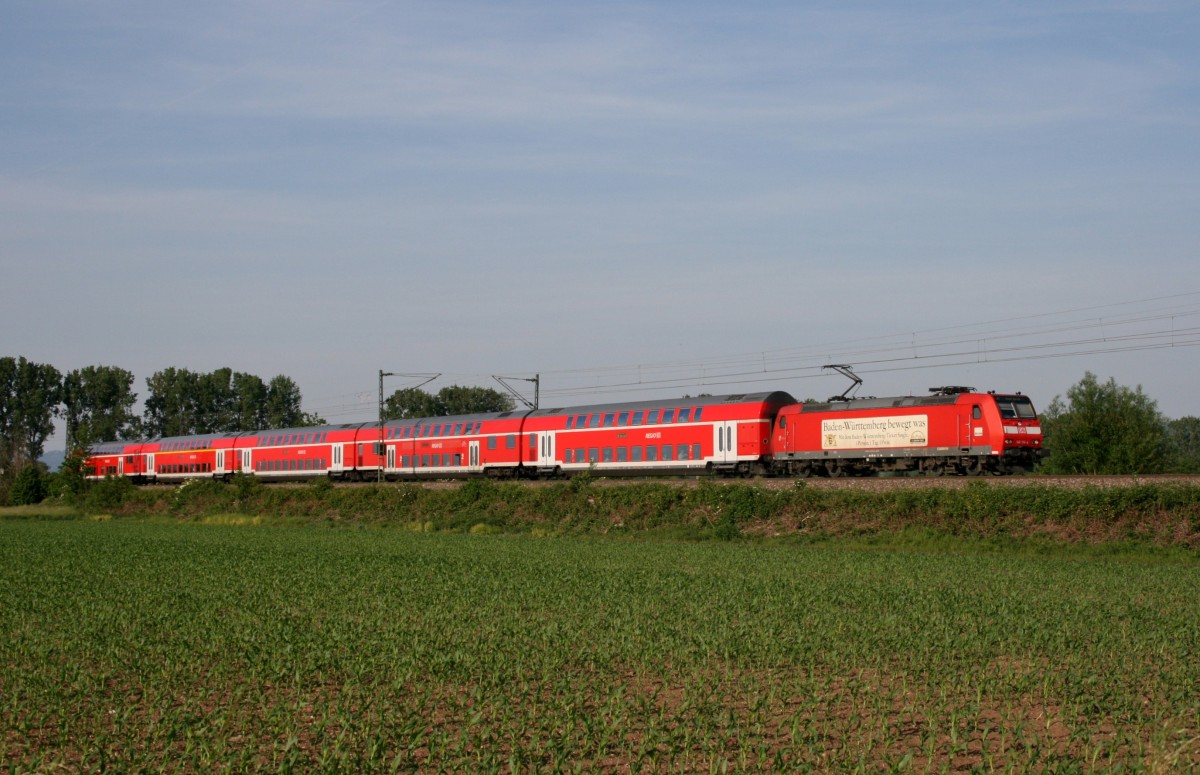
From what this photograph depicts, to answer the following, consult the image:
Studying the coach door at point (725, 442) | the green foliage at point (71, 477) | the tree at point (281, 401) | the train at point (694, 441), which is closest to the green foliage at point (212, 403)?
the tree at point (281, 401)

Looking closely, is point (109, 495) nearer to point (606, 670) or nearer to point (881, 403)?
point (881, 403)

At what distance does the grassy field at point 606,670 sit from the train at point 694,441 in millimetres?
11913

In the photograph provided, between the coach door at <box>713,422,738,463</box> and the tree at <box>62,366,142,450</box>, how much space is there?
115m

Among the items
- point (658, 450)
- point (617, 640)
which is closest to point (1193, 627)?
point (617, 640)

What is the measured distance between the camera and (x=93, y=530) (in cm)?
5716

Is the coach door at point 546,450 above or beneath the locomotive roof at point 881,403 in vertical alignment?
beneath

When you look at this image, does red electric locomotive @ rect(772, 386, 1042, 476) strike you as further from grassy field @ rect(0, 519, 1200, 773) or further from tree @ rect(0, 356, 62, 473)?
tree @ rect(0, 356, 62, 473)

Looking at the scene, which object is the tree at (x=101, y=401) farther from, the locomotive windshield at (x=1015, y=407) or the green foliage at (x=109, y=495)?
the locomotive windshield at (x=1015, y=407)

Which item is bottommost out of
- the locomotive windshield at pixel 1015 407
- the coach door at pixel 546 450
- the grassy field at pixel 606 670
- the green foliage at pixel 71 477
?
the grassy field at pixel 606 670

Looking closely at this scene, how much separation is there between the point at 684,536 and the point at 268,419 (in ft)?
382

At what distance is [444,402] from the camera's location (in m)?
148

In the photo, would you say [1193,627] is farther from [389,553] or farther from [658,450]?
[658,450]

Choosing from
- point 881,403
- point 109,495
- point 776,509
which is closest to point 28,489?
point 109,495

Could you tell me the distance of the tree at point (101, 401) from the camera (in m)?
145
